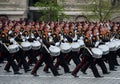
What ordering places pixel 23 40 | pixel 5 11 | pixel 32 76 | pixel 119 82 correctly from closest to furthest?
Result: pixel 119 82 < pixel 32 76 < pixel 23 40 < pixel 5 11

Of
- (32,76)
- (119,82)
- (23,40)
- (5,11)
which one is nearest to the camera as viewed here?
(119,82)

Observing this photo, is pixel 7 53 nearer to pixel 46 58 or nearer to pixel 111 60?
pixel 46 58

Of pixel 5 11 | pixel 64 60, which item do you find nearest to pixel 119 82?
pixel 64 60

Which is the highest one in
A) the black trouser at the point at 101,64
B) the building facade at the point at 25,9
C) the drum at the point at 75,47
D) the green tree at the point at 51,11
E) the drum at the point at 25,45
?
the drum at the point at 75,47

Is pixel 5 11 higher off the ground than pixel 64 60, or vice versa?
pixel 64 60

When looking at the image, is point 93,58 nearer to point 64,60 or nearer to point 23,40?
point 64,60

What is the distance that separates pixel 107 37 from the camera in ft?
64.5

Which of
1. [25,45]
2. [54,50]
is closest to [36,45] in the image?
[25,45]

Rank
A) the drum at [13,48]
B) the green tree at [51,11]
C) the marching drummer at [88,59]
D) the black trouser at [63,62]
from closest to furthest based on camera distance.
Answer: the marching drummer at [88,59], the drum at [13,48], the black trouser at [63,62], the green tree at [51,11]

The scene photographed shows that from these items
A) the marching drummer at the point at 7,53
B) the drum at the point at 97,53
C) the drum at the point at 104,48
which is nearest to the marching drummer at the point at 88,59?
the drum at the point at 97,53

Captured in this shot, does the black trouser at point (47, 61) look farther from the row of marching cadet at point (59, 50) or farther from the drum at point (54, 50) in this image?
the drum at point (54, 50)

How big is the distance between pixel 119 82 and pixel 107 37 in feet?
11.8

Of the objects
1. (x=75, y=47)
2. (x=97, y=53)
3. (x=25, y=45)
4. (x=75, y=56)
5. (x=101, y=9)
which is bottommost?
(x=101, y=9)

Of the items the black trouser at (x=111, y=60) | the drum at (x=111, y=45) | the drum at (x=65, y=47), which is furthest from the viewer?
the black trouser at (x=111, y=60)
